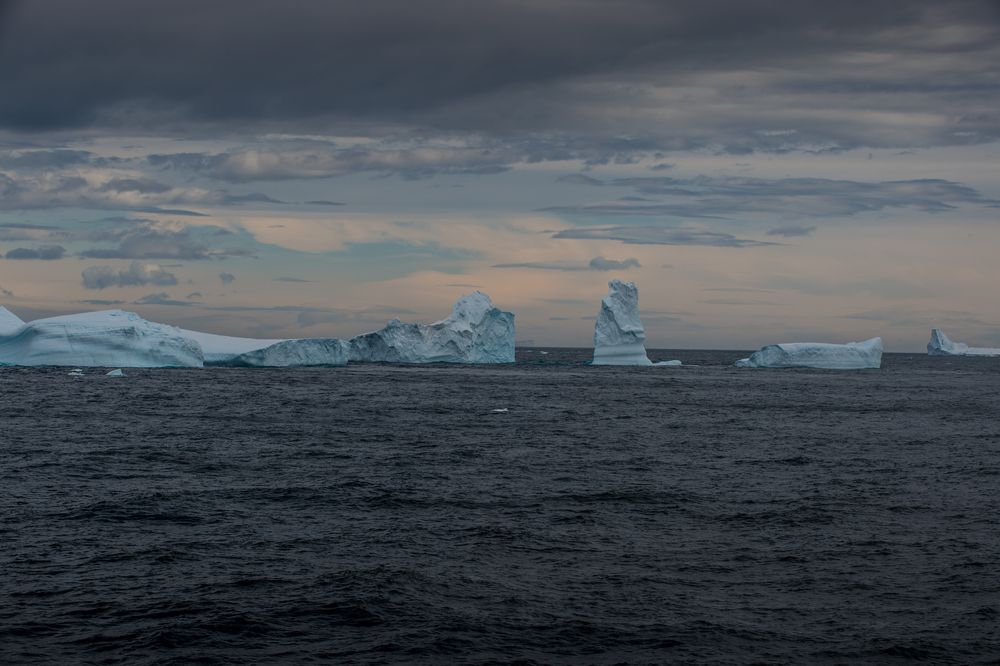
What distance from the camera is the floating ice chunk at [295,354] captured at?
219 ft

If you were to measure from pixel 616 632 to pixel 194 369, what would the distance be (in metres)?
58.4

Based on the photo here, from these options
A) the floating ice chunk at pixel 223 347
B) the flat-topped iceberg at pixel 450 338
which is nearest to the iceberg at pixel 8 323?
the floating ice chunk at pixel 223 347

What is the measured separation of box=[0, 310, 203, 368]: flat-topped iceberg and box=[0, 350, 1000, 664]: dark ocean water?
A: 27872mm

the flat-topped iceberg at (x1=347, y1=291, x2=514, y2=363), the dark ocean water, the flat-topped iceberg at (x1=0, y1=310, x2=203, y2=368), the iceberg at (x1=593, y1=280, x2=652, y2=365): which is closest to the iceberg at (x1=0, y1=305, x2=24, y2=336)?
the flat-topped iceberg at (x1=0, y1=310, x2=203, y2=368)

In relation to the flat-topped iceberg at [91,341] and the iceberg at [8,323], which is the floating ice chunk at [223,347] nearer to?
the flat-topped iceberg at [91,341]

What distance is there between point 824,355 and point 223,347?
49.9 m

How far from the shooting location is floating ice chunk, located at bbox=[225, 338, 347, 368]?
219ft

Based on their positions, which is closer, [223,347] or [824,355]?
[223,347]

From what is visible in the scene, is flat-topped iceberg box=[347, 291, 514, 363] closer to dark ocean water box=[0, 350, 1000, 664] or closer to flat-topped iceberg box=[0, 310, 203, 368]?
flat-topped iceberg box=[0, 310, 203, 368]

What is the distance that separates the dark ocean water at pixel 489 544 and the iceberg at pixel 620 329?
41380 millimetres

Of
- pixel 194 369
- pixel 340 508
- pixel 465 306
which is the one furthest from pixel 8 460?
pixel 465 306

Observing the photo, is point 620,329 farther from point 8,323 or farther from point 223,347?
point 8,323

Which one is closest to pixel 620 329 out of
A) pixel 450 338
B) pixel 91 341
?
pixel 450 338

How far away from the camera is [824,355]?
82.8 m
